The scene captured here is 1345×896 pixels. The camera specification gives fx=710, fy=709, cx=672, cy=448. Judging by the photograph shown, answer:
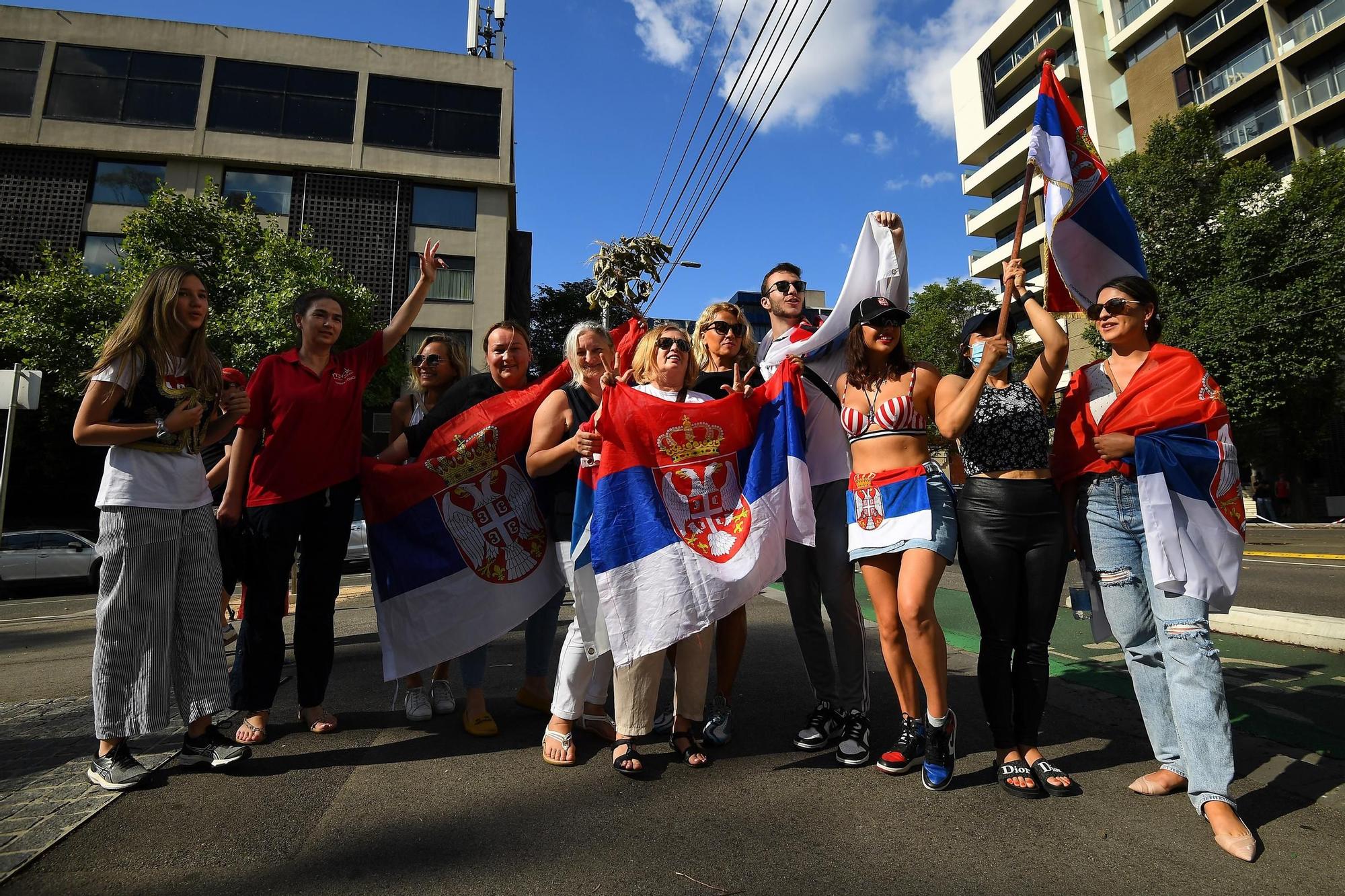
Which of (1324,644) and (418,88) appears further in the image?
(418,88)

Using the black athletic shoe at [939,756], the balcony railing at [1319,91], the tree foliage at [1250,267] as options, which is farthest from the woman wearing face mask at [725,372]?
the balcony railing at [1319,91]

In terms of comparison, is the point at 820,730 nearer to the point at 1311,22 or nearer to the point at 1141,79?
the point at 1311,22

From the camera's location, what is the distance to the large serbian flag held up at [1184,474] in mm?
2598

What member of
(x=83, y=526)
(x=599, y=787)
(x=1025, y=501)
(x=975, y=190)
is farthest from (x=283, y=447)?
(x=975, y=190)

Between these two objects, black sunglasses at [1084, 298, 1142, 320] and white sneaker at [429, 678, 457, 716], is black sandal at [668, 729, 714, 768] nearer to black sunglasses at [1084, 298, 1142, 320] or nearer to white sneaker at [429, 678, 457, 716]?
white sneaker at [429, 678, 457, 716]

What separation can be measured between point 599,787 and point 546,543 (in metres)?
1.37

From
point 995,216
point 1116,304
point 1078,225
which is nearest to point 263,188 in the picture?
point 1078,225

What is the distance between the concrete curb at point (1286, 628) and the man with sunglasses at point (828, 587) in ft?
10.3

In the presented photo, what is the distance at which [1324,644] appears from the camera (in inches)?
197

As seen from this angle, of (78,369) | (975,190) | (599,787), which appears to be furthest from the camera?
(975,190)

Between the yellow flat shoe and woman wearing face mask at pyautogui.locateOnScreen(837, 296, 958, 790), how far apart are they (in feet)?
5.57

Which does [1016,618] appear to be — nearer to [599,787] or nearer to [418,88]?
[599,787]

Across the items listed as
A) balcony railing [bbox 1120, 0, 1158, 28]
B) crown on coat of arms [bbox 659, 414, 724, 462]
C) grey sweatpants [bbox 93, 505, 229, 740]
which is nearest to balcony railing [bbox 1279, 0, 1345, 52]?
balcony railing [bbox 1120, 0, 1158, 28]

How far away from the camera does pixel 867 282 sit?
365 centimetres
